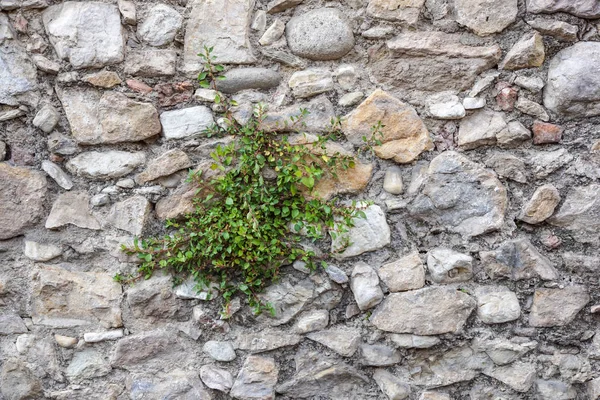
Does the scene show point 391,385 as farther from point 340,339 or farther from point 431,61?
point 431,61

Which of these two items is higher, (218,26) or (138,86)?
(218,26)

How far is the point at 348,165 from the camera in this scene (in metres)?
1.82

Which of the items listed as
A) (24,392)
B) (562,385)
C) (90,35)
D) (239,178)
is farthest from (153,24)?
(562,385)

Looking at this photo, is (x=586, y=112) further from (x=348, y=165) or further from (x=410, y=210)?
(x=348, y=165)

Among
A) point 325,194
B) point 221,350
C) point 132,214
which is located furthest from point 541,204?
point 132,214

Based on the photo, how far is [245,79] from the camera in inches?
71.3

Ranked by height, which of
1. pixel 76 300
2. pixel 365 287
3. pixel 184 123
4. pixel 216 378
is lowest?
pixel 216 378

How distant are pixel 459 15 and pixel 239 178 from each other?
0.91m

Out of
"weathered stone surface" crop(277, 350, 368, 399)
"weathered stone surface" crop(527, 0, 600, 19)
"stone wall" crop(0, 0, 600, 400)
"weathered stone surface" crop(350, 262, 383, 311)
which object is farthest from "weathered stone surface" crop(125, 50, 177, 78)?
"weathered stone surface" crop(527, 0, 600, 19)

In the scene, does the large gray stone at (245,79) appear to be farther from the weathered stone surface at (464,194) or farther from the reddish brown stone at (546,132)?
the reddish brown stone at (546,132)

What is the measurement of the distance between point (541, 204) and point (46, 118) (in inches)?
66.1

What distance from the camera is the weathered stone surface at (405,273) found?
183 cm

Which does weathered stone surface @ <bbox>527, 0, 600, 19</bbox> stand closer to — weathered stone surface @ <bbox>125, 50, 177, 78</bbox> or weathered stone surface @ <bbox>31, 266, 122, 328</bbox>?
weathered stone surface @ <bbox>125, 50, 177, 78</bbox>

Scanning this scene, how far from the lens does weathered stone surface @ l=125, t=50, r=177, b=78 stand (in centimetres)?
180
